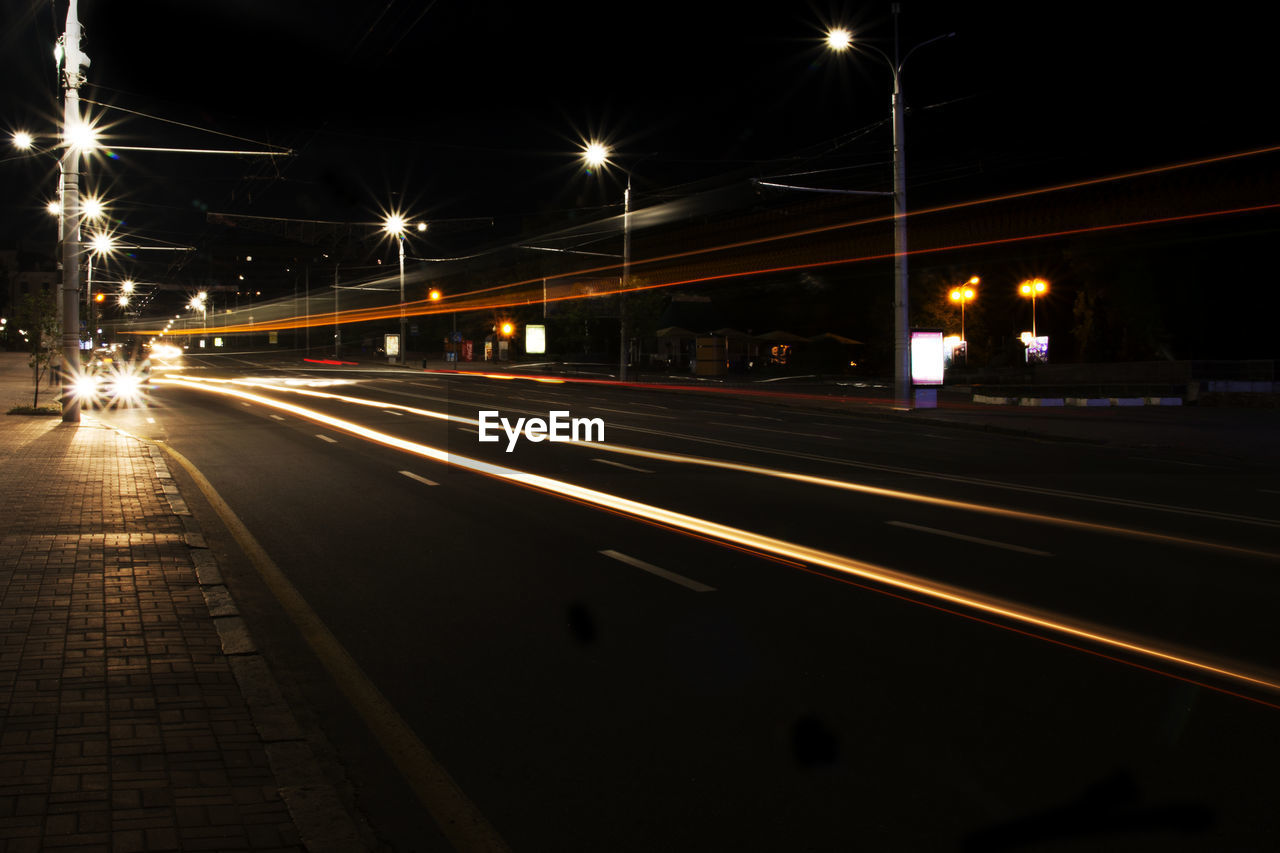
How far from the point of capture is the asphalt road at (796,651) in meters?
3.83

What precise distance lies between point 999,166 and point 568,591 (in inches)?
1483

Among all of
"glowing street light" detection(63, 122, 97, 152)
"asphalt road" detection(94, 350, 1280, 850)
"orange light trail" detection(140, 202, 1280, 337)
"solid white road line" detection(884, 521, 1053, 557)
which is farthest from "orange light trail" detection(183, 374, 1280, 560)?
"orange light trail" detection(140, 202, 1280, 337)

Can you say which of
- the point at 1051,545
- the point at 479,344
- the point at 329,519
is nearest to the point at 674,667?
the point at 1051,545

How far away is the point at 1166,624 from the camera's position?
21.0 ft

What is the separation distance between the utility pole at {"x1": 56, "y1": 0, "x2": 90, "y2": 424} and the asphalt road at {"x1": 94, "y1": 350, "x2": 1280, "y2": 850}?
9.94 metres

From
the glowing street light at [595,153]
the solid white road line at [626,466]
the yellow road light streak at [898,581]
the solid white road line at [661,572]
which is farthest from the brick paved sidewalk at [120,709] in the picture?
the glowing street light at [595,153]

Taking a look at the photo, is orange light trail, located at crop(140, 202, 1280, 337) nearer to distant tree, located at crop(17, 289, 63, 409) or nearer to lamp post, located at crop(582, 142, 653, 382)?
lamp post, located at crop(582, 142, 653, 382)

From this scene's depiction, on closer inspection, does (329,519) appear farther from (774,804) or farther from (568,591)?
(774,804)

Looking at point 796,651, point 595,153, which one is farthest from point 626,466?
point 595,153

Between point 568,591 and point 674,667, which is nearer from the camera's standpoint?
point 674,667

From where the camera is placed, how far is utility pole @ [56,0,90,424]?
63.6 ft

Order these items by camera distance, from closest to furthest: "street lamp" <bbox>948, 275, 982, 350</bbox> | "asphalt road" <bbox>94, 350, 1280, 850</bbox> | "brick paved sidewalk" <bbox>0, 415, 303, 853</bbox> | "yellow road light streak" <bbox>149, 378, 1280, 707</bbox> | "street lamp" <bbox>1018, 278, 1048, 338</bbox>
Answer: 1. "brick paved sidewalk" <bbox>0, 415, 303, 853</bbox>
2. "asphalt road" <bbox>94, 350, 1280, 850</bbox>
3. "yellow road light streak" <bbox>149, 378, 1280, 707</bbox>
4. "street lamp" <bbox>1018, 278, 1048, 338</bbox>
5. "street lamp" <bbox>948, 275, 982, 350</bbox>

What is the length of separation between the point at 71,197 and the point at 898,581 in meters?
19.5

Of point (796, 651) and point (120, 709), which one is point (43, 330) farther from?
point (796, 651)
